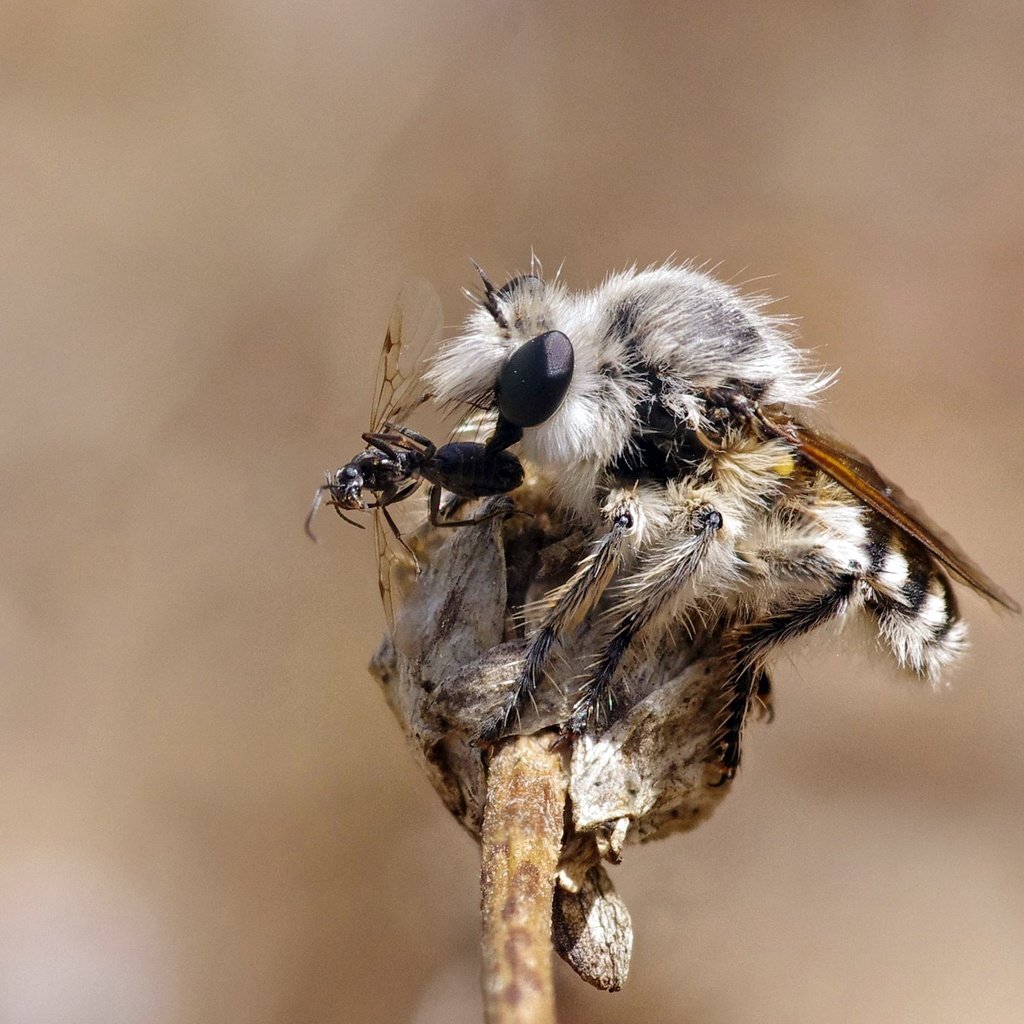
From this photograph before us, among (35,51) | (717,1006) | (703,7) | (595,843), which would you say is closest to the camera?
A: (595,843)

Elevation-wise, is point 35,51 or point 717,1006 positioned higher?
point 35,51

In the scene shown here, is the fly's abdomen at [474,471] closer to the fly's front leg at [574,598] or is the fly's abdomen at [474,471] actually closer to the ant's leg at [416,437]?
the ant's leg at [416,437]

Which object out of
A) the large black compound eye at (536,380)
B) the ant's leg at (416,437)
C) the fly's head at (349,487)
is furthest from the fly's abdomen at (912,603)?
the fly's head at (349,487)

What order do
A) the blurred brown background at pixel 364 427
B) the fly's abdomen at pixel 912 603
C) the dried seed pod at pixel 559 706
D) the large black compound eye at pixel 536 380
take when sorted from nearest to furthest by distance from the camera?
the dried seed pod at pixel 559 706
the large black compound eye at pixel 536 380
the fly's abdomen at pixel 912 603
the blurred brown background at pixel 364 427

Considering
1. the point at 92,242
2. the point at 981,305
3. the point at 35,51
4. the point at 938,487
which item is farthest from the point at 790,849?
the point at 35,51

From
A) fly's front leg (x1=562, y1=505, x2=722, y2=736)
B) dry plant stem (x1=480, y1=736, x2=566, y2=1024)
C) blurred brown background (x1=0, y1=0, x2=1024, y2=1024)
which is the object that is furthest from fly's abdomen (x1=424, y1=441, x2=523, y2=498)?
blurred brown background (x1=0, y1=0, x2=1024, y2=1024)

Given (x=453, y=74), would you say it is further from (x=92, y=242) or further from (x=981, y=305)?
(x=981, y=305)

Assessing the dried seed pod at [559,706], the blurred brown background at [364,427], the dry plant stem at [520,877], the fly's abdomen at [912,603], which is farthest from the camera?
the blurred brown background at [364,427]

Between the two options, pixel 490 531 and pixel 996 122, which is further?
pixel 996 122
